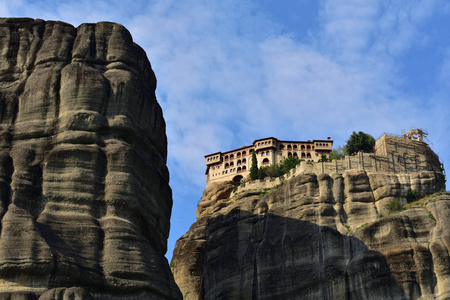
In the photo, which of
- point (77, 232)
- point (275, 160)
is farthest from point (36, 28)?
point (275, 160)

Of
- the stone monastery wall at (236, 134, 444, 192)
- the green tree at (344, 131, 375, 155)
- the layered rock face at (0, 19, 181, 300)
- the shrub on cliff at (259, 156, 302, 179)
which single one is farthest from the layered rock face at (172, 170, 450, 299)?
the shrub on cliff at (259, 156, 302, 179)

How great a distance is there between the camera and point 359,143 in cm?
9375

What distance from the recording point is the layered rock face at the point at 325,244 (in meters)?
62.4

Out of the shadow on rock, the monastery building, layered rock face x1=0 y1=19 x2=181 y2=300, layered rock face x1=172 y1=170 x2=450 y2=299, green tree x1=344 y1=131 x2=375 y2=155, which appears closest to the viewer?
layered rock face x1=0 y1=19 x2=181 y2=300

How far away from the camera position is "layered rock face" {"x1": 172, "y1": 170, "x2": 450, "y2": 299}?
62.4 metres

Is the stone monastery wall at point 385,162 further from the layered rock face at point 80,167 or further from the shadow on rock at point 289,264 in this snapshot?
the layered rock face at point 80,167

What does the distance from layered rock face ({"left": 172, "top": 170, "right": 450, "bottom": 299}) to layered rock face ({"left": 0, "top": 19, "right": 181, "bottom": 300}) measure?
2011 cm

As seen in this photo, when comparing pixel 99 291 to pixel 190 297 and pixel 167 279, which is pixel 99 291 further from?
pixel 190 297

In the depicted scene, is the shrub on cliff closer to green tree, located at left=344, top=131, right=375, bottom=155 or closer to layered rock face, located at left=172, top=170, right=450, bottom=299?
green tree, located at left=344, top=131, right=375, bottom=155

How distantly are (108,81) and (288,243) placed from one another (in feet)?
86.9

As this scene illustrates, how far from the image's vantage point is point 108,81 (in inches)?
1907

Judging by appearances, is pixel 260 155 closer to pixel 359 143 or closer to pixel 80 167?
pixel 359 143

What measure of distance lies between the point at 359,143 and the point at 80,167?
55561 mm

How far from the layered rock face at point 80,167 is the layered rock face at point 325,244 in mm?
20105
